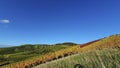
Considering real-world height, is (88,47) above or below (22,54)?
below

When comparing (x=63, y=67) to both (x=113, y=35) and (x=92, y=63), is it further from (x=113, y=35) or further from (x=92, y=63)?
(x=113, y=35)

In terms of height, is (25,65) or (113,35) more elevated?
(113,35)

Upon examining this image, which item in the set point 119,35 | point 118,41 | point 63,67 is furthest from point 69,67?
point 119,35

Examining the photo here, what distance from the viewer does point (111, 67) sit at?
6.44 m

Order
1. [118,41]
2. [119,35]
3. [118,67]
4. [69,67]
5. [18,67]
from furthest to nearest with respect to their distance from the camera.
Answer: [18,67] < [119,35] < [118,41] < [69,67] < [118,67]

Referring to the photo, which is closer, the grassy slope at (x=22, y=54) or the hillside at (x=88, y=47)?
the hillside at (x=88, y=47)

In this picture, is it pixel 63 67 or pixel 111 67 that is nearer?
pixel 111 67

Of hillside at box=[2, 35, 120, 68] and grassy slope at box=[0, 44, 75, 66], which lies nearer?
hillside at box=[2, 35, 120, 68]

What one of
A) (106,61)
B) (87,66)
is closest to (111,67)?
(106,61)

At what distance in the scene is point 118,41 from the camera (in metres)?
23.3

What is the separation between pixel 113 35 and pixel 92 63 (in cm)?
2087

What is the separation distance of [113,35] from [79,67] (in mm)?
21946

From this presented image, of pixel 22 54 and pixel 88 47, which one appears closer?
pixel 88 47

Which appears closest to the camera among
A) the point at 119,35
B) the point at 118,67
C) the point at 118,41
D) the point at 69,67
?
the point at 118,67
